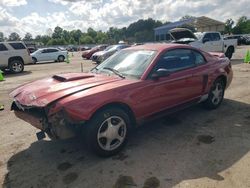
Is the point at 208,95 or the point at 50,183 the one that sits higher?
the point at 208,95

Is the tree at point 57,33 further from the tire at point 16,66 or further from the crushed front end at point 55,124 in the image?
the crushed front end at point 55,124

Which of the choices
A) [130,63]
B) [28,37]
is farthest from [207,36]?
[28,37]

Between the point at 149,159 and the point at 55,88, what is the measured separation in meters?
1.72

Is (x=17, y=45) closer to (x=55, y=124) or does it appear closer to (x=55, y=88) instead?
(x=55, y=88)

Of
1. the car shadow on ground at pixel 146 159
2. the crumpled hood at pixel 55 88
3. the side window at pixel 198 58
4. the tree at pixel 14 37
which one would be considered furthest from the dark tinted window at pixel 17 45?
the tree at pixel 14 37

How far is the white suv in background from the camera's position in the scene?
47.0 feet

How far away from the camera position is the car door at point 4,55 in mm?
14192

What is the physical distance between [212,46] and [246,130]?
11274mm

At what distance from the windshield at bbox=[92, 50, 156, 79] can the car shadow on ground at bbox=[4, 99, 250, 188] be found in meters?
1.15

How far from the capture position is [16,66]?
14.9 m

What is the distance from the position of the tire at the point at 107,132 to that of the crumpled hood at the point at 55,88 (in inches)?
19.7

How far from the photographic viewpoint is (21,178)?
337 cm

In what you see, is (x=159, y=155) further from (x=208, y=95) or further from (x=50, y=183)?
(x=208, y=95)

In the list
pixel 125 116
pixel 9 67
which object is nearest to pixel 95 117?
pixel 125 116
